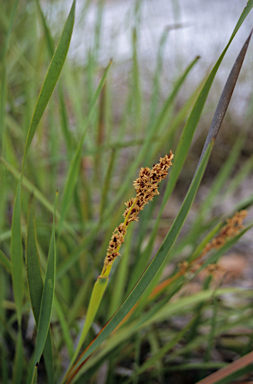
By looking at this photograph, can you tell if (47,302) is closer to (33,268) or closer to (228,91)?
(33,268)

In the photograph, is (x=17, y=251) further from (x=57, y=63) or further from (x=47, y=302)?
(x=57, y=63)

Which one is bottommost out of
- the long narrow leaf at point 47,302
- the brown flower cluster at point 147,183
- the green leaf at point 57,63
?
the long narrow leaf at point 47,302

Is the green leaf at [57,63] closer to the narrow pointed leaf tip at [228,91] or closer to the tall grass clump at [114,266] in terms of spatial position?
the tall grass clump at [114,266]

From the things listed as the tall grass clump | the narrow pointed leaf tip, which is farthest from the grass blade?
the narrow pointed leaf tip

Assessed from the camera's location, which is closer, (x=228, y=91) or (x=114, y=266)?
(x=228, y=91)

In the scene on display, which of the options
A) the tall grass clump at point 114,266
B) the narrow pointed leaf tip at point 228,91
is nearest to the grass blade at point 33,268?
the tall grass clump at point 114,266

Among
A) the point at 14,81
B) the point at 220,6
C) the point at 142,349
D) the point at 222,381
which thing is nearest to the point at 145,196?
the point at 222,381

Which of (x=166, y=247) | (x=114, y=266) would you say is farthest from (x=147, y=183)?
(x=114, y=266)

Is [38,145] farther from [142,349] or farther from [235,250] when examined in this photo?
[235,250]

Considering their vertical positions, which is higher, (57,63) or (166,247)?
(57,63)

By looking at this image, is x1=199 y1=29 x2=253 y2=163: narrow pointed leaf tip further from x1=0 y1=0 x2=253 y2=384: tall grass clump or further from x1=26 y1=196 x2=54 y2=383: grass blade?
x1=26 y1=196 x2=54 y2=383: grass blade

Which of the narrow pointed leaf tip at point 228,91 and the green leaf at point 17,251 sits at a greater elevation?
the narrow pointed leaf tip at point 228,91

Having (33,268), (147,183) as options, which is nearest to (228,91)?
(147,183)
